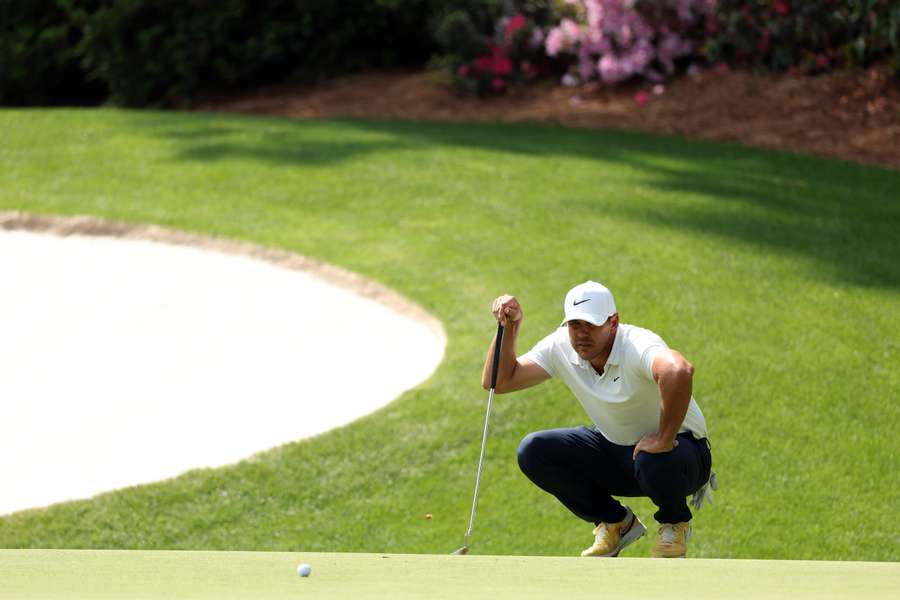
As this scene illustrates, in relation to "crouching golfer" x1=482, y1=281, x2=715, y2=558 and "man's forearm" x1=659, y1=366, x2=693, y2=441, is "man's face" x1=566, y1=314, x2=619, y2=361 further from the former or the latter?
"man's forearm" x1=659, y1=366, x2=693, y2=441

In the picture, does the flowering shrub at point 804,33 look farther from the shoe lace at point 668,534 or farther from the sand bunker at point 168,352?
the shoe lace at point 668,534

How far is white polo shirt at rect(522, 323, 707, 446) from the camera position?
4648mm

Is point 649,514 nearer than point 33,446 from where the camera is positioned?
Yes

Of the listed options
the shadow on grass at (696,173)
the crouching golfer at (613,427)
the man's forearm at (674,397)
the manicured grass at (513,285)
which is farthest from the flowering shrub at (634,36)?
the man's forearm at (674,397)

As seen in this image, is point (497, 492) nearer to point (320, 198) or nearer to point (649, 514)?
point (649, 514)

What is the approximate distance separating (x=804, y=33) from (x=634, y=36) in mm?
1912

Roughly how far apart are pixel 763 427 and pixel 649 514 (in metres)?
0.95

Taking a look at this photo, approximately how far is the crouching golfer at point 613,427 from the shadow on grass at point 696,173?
162 inches

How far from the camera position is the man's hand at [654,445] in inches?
182

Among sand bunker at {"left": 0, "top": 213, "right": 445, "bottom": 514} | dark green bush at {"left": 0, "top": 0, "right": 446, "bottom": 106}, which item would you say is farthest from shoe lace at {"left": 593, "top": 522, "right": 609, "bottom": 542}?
dark green bush at {"left": 0, "top": 0, "right": 446, "bottom": 106}

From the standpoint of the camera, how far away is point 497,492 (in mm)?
6230

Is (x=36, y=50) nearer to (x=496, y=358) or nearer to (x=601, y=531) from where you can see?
(x=496, y=358)

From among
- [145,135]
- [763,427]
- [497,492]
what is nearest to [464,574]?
[497,492]

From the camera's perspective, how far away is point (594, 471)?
16.3ft
